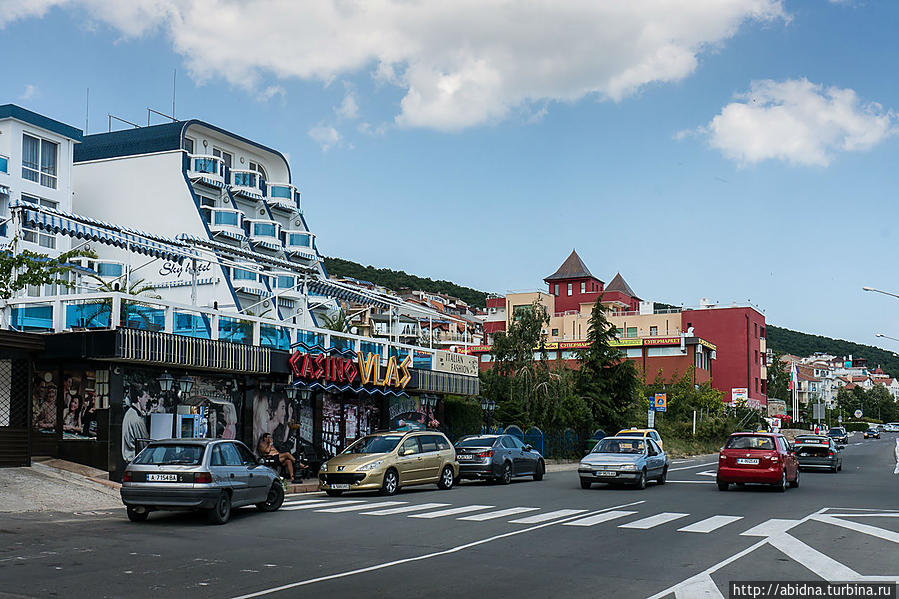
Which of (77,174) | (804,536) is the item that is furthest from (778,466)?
(77,174)

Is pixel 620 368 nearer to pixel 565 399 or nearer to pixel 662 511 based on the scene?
pixel 565 399

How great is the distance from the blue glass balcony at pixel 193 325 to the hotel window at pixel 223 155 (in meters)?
47.6

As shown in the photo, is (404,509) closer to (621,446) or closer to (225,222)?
(621,446)

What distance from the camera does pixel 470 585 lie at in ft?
32.4

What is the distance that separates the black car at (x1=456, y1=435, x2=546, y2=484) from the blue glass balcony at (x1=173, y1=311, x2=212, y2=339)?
851 cm

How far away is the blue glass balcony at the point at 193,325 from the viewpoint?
27.2 m

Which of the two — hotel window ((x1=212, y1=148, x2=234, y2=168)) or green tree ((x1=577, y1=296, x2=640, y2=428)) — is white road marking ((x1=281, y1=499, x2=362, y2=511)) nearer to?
green tree ((x1=577, y1=296, x2=640, y2=428))

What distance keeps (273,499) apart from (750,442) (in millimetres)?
13456

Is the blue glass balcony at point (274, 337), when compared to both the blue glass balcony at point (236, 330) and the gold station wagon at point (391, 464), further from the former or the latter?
the gold station wagon at point (391, 464)

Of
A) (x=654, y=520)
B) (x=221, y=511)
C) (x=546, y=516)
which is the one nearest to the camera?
(x=221, y=511)

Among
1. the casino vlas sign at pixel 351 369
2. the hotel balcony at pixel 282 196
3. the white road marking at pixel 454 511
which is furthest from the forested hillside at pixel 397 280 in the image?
the white road marking at pixel 454 511

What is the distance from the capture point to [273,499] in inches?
724

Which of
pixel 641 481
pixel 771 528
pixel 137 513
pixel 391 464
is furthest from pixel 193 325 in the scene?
pixel 771 528

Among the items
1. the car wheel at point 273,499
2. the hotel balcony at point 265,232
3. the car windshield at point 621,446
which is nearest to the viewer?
the car wheel at point 273,499
